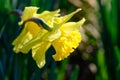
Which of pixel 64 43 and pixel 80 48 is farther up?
pixel 64 43

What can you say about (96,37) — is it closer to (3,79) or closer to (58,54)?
(3,79)

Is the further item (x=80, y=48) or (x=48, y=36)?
(x=80, y=48)

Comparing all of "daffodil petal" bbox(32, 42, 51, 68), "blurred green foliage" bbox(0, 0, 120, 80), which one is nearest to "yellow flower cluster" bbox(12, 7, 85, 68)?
"daffodil petal" bbox(32, 42, 51, 68)

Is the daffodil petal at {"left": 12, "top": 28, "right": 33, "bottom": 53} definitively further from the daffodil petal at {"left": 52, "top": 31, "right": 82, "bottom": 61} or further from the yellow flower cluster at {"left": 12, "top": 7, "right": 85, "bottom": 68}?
the daffodil petal at {"left": 52, "top": 31, "right": 82, "bottom": 61}

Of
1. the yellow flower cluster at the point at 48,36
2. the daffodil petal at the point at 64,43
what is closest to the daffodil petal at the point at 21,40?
the yellow flower cluster at the point at 48,36

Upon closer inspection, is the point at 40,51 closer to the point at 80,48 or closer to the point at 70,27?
the point at 70,27

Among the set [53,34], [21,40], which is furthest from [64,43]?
[21,40]
